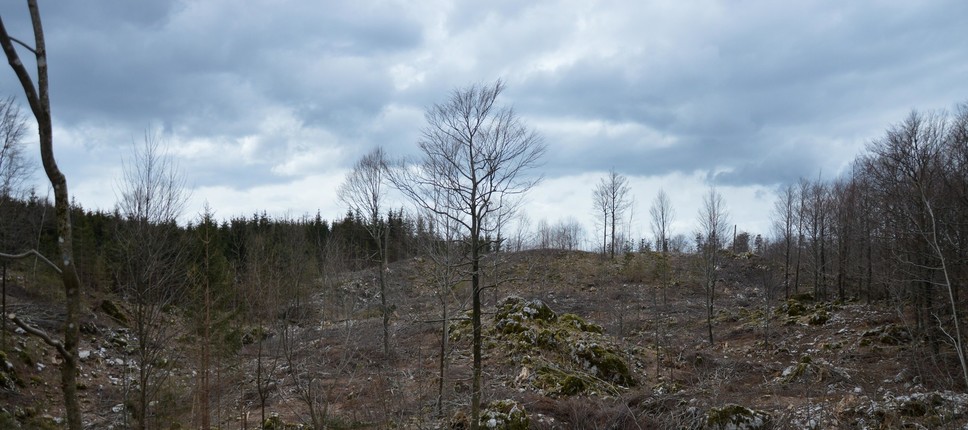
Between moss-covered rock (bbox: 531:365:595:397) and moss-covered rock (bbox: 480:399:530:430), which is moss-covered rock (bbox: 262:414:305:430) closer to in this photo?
moss-covered rock (bbox: 480:399:530:430)

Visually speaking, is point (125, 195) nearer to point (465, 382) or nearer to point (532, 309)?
point (465, 382)

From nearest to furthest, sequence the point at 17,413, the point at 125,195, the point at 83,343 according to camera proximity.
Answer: the point at 125,195 < the point at 17,413 < the point at 83,343

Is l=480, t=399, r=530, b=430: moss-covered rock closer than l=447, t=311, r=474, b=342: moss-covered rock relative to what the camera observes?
Yes

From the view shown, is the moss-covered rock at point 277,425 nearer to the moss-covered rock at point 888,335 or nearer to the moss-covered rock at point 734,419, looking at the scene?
the moss-covered rock at point 734,419

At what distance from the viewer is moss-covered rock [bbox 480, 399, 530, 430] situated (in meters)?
11.5

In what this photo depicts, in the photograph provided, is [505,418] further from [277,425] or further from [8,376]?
[8,376]

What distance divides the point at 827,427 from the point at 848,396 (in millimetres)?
2977

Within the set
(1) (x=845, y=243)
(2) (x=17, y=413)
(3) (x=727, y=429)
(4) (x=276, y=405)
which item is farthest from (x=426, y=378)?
(1) (x=845, y=243)

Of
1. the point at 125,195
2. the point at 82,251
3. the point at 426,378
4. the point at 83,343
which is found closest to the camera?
the point at 125,195

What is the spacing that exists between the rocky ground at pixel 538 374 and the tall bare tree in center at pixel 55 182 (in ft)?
21.8

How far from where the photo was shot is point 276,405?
55.4 feet

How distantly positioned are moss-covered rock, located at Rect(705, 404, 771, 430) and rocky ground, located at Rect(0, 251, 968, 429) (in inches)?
1.5

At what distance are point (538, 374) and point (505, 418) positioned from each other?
5.10 meters

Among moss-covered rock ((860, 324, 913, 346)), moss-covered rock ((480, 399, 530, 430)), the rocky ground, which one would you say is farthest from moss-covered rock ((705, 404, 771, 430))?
moss-covered rock ((860, 324, 913, 346))
